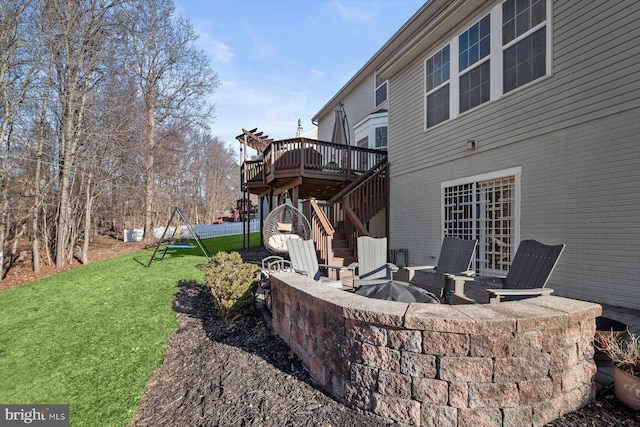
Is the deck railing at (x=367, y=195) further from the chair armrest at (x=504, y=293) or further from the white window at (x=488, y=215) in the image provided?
the chair armrest at (x=504, y=293)

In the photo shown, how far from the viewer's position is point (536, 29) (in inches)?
183

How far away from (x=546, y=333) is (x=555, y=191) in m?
3.47

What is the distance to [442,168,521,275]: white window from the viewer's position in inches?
201

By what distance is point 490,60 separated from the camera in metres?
5.33

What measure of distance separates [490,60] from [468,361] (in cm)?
551

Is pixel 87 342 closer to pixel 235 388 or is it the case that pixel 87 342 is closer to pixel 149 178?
pixel 235 388

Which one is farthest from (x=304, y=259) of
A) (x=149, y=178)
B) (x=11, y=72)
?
(x=149, y=178)

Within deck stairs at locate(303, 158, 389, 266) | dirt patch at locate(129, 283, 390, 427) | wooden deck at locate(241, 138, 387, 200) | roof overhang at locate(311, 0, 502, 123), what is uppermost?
roof overhang at locate(311, 0, 502, 123)

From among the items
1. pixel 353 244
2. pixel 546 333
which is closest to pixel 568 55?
pixel 546 333

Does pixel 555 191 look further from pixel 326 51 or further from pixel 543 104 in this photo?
pixel 326 51

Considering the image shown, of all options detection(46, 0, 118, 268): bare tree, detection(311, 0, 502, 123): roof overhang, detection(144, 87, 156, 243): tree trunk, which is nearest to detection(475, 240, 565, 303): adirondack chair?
detection(311, 0, 502, 123): roof overhang

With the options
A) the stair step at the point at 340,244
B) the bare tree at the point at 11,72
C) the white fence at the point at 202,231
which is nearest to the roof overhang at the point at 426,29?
the stair step at the point at 340,244

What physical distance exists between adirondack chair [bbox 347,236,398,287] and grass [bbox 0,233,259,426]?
2.51m

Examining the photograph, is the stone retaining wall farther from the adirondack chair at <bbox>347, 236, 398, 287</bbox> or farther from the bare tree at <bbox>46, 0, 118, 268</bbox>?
the bare tree at <bbox>46, 0, 118, 268</bbox>
